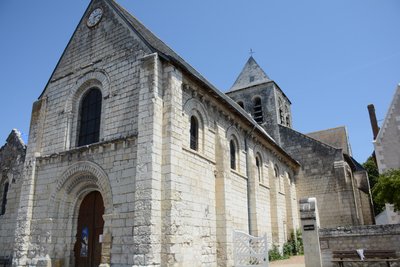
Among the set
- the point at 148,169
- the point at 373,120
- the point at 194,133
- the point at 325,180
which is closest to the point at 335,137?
the point at 373,120

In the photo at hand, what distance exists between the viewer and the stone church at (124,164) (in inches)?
354

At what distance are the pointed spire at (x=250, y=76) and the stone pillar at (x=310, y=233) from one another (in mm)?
17525

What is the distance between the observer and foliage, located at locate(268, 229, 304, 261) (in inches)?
613

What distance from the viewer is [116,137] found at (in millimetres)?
10203

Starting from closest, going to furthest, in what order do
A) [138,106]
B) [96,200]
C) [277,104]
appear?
[138,106] → [96,200] → [277,104]

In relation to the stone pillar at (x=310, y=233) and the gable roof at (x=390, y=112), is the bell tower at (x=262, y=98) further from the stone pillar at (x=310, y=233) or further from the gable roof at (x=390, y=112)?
the stone pillar at (x=310, y=233)

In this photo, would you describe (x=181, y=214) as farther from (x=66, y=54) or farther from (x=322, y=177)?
(x=322, y=177)

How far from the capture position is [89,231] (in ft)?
34.7

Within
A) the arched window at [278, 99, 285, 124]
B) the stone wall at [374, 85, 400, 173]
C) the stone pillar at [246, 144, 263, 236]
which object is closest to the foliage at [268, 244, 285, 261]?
the stone pillar at [246, 144, 263, 236]

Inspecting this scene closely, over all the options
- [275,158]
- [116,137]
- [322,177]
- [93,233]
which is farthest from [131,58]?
[322,177]

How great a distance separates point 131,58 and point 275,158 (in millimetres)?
12180

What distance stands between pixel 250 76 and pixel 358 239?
1971 centimetres

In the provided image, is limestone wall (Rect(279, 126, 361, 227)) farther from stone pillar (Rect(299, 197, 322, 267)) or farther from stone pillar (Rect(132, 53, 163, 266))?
stone pillar (Rect(132, 53, 163, 266))

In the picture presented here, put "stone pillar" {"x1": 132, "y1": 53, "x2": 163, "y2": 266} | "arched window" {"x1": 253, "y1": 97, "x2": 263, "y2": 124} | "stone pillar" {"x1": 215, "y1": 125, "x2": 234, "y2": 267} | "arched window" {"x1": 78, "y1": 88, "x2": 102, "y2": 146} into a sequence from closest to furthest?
"stone pillar" {"x1": 132, "y1": 53, "x2": 163, "y2": 266}
"stone pillar" {"x1": 215, "y1": 125, "x2": 234, "y2": 267}
"arched window" {"x1": 78, "y1": 88, "x2": 102, "y2": 146}
"arched window" {"x1": 253, "y1": 97, "x2": 263, "y2": 124}
